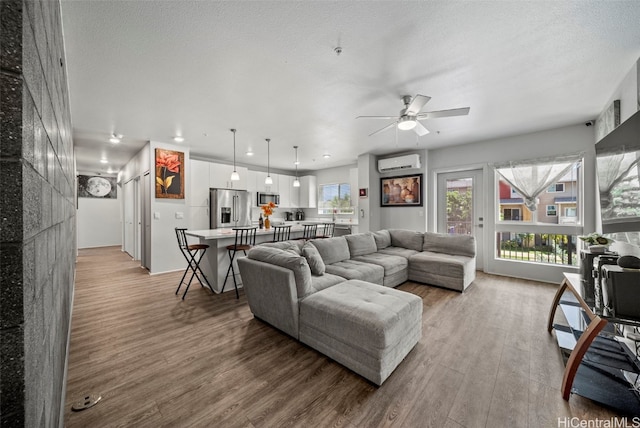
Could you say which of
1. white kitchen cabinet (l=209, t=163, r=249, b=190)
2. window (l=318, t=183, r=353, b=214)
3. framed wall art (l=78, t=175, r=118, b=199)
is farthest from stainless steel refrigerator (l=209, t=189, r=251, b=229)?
framed wall art (l=78, t=175, r=118, b=199)

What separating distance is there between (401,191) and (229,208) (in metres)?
4.13

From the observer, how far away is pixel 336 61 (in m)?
2.26

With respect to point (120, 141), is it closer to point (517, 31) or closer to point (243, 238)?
point (243, 238)

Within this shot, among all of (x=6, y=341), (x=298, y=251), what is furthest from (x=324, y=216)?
(x=6, y=341)

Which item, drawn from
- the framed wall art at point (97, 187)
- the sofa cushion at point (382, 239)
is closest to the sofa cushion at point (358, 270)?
the sofa cushion at point (382, 239)

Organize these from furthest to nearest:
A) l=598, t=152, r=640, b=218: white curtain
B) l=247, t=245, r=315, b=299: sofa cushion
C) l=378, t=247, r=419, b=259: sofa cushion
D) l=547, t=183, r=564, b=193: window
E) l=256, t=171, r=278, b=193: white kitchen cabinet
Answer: l=256, t=171, r=278, b=193: white kitchen cabinet → l=378, t=247, r=419, b=259: sofa cushion → l=547, t=183, r=564, b=193: window → l=247, t=245, r=315, b=299: sofa cushion → l=598, t=152, r=640, b=218: white curtain

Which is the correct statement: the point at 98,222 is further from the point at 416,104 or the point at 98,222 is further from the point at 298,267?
the point at 416,104

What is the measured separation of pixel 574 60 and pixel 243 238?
4.38m

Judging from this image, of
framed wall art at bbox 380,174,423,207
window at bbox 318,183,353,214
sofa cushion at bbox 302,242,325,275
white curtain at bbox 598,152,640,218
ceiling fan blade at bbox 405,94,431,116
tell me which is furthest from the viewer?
window at bbox 318,183,353,214

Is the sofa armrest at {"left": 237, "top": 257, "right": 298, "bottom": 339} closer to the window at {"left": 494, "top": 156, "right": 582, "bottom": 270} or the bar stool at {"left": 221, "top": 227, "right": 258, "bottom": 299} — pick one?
the bar stool at {"left": 221, "top": 227, "right": 258, "bottom": 299}

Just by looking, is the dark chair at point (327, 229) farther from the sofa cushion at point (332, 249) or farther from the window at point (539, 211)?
the window at point (539, 211)

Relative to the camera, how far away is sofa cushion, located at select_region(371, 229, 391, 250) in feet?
15.7

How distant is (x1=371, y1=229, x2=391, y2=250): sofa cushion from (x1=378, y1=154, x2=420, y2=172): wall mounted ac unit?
5.47 ft

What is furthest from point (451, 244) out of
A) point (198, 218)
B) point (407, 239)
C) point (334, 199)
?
point (198, 218)
